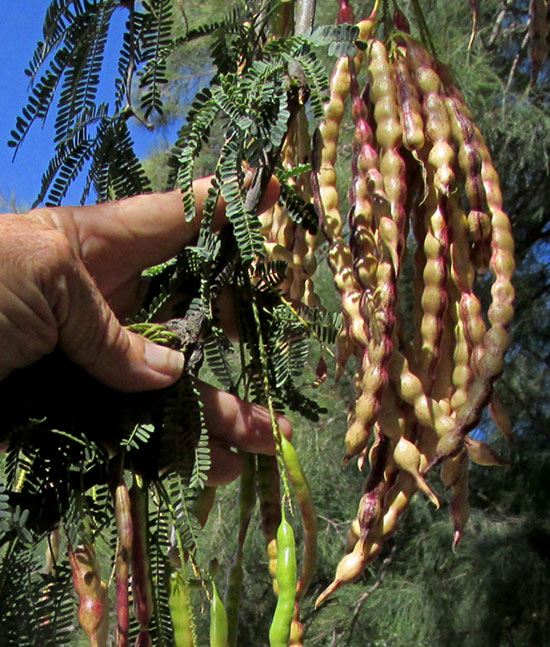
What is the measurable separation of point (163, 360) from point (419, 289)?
0.32 metres

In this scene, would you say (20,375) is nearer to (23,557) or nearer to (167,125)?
(23,557)

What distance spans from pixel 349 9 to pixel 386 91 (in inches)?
6.8

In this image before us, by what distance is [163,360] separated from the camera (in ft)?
2.40

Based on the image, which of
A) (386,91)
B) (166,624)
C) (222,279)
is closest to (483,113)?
(386,91)

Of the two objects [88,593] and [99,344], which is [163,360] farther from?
[88,593]

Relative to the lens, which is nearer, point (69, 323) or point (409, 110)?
point (69, 323)

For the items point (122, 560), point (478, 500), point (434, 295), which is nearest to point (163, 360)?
point (122, 560)

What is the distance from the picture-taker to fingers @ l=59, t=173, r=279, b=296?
2.91ft

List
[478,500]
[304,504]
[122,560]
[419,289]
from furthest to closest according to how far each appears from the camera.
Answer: [478,500] → [419,289] → [304,504] → [122,560]

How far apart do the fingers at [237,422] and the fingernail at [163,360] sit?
0.44 ft

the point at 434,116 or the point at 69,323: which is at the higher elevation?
the point at 434,116

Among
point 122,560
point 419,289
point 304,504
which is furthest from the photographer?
point 419,289

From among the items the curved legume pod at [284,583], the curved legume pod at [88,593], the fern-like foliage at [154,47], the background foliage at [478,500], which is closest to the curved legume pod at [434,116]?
the fern-like foliage at [154,47]

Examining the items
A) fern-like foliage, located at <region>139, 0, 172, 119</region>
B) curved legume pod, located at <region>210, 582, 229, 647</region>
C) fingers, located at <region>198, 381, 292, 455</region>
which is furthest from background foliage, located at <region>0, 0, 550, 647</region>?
curved legume pod, located at <region>210, 582, 229, 647</region>
